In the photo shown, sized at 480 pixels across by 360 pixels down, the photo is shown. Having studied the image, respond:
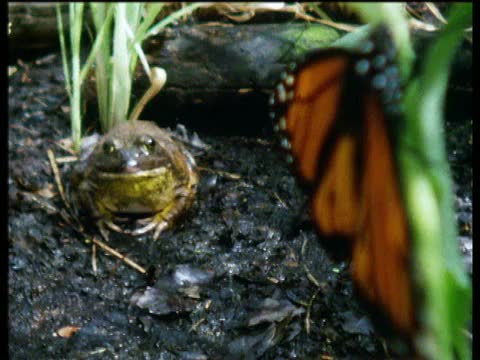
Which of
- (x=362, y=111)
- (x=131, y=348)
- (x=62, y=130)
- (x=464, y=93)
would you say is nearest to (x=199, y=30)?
(x=62, y=130)

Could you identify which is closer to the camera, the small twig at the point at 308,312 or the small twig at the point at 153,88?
the small twig at the point at 308,312

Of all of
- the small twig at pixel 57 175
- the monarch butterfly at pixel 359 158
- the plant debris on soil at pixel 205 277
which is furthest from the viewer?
the small twig at pixel 57 175

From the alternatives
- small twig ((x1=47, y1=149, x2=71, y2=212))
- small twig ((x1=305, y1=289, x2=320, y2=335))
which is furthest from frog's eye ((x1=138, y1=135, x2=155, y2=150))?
small twig ((x1=305, y1=289, x2=320, y2=335))

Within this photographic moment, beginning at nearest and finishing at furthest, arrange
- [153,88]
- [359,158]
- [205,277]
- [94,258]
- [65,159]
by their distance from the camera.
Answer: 1. [359,158]
2. [205,277]
3. [94,258]
4. [153,88]
5. [65,159]

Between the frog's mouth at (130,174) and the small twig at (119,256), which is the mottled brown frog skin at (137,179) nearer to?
the frog's mouth at (130,174)

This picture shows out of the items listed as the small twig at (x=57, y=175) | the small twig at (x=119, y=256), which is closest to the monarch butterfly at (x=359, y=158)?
the small twig at (x=119, y=256)

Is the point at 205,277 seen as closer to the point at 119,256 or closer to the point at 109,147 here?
the point at 119,256

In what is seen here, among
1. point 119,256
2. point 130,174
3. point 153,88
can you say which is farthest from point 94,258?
point 153,88
